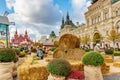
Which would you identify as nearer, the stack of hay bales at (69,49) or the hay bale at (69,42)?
the stack of hay bales at (69,49)

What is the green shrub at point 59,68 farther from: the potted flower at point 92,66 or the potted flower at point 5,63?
the potted flower at point 5,63

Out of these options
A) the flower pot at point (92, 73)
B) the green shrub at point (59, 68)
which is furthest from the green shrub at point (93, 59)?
the green shrub at point (59, 68)

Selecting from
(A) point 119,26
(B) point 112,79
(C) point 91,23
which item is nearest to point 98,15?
(C) point 91,23

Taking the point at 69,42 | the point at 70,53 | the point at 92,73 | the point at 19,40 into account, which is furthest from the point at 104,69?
the point at 19,40

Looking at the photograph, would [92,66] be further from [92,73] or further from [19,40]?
[19,40]

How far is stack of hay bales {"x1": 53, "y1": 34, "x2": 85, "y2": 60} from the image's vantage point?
14.6 meters

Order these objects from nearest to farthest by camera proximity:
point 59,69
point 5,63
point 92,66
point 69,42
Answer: point 59,69 < point 92,66 < point 5,63 < point 69,42

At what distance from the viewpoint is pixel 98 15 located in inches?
2425

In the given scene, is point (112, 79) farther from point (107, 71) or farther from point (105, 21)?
point (105, 21)

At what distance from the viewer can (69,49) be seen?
1480 cm

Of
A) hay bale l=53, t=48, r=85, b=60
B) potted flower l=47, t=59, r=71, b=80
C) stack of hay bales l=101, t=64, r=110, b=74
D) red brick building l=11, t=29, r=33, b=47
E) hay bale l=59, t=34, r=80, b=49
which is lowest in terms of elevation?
stack of hay bales l=101, t=64, r=110, b=74

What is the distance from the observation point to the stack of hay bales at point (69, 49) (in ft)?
47.9

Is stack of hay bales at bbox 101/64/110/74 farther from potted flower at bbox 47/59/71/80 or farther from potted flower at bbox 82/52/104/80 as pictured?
potted flower at bbox 47/59/71/80

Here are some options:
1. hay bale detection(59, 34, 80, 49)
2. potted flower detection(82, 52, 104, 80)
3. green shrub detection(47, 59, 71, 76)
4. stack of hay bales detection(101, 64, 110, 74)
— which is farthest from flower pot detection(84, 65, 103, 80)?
hay bale detection(59, 34, 80, 49)
